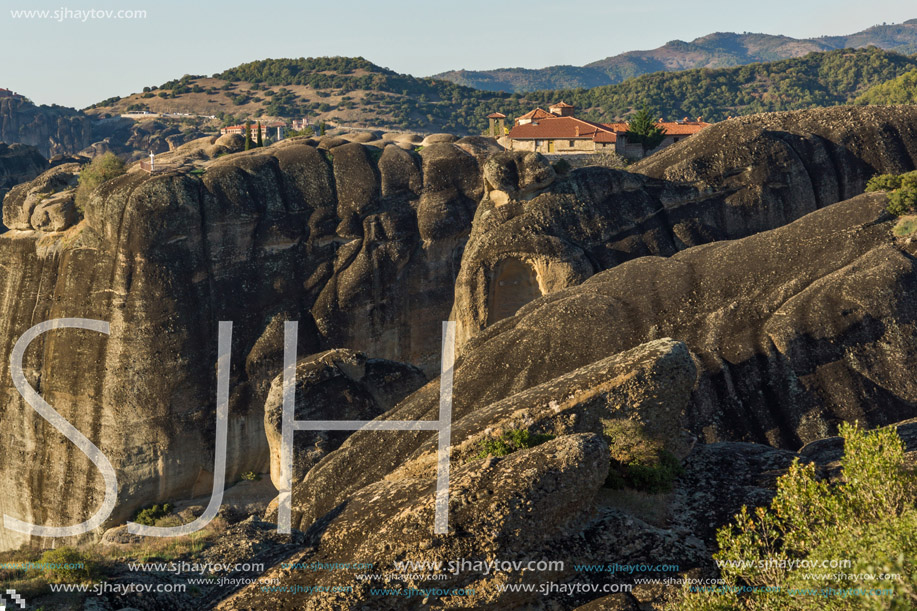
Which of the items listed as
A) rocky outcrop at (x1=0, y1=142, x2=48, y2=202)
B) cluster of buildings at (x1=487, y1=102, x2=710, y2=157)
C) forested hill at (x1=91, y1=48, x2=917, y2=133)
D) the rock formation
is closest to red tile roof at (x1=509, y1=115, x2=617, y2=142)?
cluster of buildings at (x1=487, y1=102, x2=710, y2=157)

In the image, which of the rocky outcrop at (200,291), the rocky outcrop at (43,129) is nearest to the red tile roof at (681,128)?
the rocky outcrop at (200,291)

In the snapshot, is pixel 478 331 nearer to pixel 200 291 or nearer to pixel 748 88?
pixel 200 291

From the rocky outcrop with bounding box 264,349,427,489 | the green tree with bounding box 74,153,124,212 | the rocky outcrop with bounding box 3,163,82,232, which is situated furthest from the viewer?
the green tree with bounding box 74,153,124,212

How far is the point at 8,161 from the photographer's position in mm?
85500

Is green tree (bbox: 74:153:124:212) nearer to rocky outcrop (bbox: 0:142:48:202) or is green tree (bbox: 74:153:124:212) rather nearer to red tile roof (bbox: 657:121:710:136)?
red tile roof (bbox: 657:121:710:136)

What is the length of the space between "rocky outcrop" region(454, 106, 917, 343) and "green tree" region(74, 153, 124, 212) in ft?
60.0

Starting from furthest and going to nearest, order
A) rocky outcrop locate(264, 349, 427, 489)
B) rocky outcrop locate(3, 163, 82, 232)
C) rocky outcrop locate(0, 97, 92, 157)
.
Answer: rocky outcrop locate(0, 97, 92, 157) < rocky outcrop locate(3, 163, 82, 232) < rocky outcrop locate(264, 349, 427, 489)

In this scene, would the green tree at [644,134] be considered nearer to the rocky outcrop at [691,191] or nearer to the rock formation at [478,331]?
the rock formation at [478,331]

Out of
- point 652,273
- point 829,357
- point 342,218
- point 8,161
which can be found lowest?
point 829,357

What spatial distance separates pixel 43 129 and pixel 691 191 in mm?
155315

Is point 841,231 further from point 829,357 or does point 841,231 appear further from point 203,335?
point 203,335

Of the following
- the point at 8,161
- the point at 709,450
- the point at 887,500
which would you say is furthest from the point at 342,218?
the point at 8,161

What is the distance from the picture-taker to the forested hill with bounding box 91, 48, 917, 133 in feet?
533

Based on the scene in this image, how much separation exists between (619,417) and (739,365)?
8.32 m
